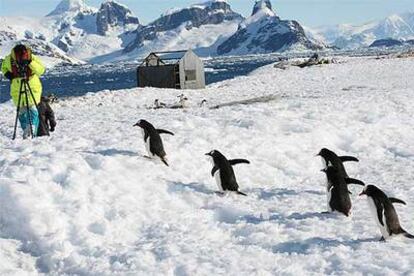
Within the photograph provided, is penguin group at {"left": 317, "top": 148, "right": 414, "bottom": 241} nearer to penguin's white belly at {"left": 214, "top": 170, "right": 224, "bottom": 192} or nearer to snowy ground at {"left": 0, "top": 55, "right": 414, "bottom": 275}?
snowy ground at {"left": 0, "top": 55, "right": 414, "bottom": 275}

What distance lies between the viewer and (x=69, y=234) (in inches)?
334

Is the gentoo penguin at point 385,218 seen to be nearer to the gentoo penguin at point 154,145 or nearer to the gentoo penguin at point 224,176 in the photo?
the gentoo penguin at point 224,176

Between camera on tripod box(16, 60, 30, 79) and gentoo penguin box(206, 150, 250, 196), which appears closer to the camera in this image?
gentoo penguin box(206, 150, 250, 196)

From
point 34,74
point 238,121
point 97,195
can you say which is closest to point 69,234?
point 97,195

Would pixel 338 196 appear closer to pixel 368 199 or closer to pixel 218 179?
pixel 368 199

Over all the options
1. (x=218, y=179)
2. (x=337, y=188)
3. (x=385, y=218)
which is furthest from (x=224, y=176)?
(x=385, y=218)

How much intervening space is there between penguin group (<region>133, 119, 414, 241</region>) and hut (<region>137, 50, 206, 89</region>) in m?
31.7

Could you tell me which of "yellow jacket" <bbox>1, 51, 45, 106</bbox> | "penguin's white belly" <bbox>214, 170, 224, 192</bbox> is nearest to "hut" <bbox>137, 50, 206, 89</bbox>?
"yellow jacket" <bbox>1, 51, 45, 106</bbox>

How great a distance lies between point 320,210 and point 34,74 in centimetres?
701

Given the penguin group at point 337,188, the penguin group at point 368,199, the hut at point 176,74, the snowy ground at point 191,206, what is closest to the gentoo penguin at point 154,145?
the penguin group at point 337,188

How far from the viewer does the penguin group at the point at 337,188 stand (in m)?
8.24

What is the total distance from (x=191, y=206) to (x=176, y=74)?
34134 millimetres

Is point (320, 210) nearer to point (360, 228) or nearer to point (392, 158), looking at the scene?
point (360, 228)

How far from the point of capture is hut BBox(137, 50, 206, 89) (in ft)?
142
